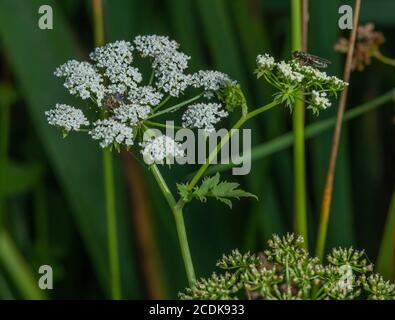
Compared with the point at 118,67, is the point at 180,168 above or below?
above

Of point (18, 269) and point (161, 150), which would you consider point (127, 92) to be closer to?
point (161, 150)

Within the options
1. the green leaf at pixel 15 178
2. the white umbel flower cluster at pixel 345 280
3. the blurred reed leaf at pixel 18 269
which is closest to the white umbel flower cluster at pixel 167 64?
the white umbel flower cluster at pixel 345 280

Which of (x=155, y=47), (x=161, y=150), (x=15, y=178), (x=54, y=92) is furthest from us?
(x=15, y=178)

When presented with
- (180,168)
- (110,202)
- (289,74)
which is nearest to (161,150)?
(289,74)

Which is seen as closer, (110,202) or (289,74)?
(289,74)

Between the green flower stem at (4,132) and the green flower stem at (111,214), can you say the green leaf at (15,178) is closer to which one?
the green flower stem at (4,132)

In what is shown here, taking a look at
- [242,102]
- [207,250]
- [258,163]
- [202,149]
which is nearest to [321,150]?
[258,163]

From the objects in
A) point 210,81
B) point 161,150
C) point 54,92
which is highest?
point 54,92
